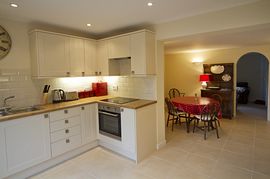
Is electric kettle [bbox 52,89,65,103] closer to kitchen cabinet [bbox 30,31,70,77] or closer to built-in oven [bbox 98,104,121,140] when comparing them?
kitchen cabinet [bbox 30,31,70,77]

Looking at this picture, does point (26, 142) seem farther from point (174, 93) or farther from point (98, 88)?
point (174, 93)

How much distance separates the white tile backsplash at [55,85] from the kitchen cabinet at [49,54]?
0.79 feet

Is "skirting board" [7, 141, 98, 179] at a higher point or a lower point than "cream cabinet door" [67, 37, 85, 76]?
lower

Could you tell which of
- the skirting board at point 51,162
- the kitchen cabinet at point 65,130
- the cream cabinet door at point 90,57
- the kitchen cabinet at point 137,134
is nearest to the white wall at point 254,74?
the kitchen cabinet at point 137,134

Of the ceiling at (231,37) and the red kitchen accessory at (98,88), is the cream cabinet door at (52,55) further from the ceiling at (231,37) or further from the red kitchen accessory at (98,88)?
the ceiling at (231,37)

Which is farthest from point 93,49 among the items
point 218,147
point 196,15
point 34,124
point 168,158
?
point 218,147

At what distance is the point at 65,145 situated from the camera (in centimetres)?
289

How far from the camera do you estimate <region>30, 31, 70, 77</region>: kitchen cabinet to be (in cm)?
282

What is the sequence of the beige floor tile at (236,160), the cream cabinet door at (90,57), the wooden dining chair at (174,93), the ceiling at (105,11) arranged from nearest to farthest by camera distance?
the ceiling at (105,11)
the beige floor tile at (236,160)
the cream cabinet door at (90,57)
the wooden dining chair at (174,93)

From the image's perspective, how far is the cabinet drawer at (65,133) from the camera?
9.00 ft

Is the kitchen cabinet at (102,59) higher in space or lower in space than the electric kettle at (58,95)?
higher

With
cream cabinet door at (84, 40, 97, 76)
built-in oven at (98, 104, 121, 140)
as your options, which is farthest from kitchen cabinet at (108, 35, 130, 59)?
built-in oven at (98, 104, 121, 140)

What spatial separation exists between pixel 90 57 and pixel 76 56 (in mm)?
349

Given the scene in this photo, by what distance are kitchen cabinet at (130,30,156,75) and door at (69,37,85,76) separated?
1.10m
